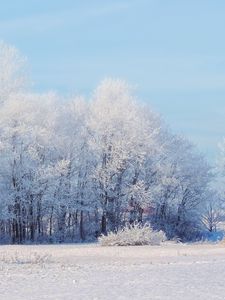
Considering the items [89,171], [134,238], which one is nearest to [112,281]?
[134,238]

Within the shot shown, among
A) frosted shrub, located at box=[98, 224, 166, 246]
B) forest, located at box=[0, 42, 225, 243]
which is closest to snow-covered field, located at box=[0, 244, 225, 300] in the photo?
frosted shrub, located at box=[98, 224, 166, 246]

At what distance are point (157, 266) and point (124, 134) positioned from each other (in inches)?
1423

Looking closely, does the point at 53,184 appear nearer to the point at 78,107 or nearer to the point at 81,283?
the point at 78,107

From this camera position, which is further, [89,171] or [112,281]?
[89,171]

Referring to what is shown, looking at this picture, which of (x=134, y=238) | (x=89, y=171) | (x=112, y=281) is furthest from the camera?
(x=89, y=171)

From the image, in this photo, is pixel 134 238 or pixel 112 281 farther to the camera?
pixel 134 238

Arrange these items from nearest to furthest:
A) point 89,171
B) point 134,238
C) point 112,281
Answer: point 112,281, point 134,238, point 89,171

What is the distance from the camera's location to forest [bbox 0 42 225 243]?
4925cm

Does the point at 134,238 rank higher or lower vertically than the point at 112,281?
higher

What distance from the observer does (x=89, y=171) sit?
54469 millimetres

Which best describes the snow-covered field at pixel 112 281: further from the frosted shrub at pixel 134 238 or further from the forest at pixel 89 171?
the forest at pixel 89 171

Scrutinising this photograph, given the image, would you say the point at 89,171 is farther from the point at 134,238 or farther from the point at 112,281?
the point at 112,281

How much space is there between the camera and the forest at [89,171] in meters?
49.2

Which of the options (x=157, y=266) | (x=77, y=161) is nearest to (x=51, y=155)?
(x=77, y=161)
